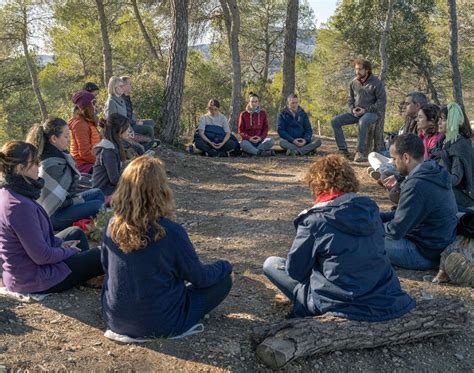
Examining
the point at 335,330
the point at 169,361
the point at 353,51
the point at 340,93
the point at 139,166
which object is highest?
the point at 353,51

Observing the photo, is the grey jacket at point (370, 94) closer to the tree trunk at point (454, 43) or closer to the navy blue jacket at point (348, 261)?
the tree trunk at point (454, 43)

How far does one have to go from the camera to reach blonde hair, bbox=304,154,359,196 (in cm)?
300

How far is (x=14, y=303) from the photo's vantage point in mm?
3451

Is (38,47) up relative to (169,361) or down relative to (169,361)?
up

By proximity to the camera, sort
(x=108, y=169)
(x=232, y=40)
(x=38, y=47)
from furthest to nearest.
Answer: (x=38, y=47)
(x=232, y=40)
(x=108, y=169)

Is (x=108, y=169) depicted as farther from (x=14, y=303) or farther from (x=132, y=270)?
(x=132, y=270)

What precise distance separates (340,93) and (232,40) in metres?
12.4

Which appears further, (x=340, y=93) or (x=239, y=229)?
(x=340, y=93)

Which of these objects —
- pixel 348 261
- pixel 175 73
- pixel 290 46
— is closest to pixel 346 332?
pixel 348 261

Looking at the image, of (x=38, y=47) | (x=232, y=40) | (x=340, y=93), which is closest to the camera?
(x=232, y=40)

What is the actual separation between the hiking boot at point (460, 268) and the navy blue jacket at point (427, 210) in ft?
0.56

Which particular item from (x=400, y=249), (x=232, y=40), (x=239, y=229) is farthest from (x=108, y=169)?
(x=232, y=40)

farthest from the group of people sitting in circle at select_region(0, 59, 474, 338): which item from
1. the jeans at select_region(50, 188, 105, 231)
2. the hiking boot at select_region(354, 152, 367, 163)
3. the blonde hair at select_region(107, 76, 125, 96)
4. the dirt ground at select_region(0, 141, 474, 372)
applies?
the hiking boot at select_region(354, 152, 367, 163)

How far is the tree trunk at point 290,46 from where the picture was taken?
12078 millimetres
